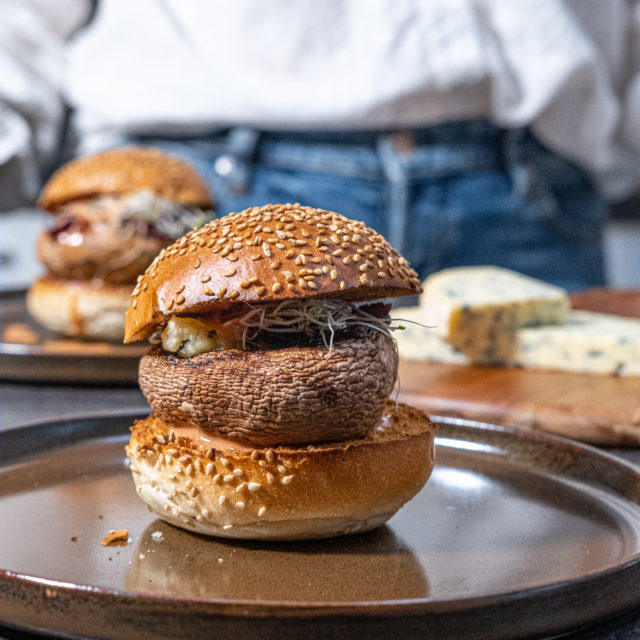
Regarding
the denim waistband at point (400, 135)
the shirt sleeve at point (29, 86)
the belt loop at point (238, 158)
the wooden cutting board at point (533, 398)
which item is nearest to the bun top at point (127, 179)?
the belt loop at point (238, 158)

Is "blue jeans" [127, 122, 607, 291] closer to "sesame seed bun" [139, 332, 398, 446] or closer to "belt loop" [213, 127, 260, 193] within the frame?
"belt loop" [213, 127, 260, 193]

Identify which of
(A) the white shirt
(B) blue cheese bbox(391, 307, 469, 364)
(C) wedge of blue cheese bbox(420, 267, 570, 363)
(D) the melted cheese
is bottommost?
(B) blue cheese bbox(391, 307, 469, 364)

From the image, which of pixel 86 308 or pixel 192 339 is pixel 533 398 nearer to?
pixel 192 339

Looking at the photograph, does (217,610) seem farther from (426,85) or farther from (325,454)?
(426,85)

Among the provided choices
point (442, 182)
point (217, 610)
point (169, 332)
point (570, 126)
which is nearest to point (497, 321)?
point (442, 182)

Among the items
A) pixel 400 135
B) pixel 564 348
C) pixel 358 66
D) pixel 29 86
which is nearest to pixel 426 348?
pixel 564 348

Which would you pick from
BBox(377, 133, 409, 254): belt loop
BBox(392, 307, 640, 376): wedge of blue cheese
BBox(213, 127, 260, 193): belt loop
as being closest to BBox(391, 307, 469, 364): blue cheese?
BBox(392, 307, 640, 376): wedge of blue cheese
